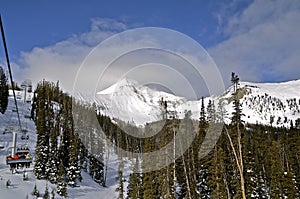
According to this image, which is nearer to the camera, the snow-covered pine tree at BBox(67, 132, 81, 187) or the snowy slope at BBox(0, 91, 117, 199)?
the snowy slope at BBox(0, 91, 117, 199)

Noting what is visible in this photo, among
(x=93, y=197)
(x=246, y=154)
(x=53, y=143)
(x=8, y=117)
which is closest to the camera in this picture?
(x=246, y=154)

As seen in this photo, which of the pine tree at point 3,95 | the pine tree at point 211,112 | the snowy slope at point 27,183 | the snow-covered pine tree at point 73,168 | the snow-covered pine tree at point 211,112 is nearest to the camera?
the snowy slope at point 27,183

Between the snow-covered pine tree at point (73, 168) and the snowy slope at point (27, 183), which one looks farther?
the snow-covered pine tree at point (73, 168)

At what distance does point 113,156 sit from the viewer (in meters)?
94.5

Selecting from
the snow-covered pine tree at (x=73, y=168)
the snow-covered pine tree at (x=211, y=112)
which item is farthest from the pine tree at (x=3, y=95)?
the snow-covered pine tree at (x=211, y=112)

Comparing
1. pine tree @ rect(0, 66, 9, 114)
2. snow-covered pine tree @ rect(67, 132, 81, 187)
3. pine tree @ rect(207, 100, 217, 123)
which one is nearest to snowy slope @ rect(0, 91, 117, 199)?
snow-covered pine tree @ rect(67, 132, 81, 187)

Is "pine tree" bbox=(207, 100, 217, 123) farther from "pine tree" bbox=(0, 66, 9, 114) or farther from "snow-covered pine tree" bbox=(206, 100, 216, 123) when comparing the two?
"pine tree" bbox=(0, 66, 9, 114)

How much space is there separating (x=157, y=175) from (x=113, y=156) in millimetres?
58205

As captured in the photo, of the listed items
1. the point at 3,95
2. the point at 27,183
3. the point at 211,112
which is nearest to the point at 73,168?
the point at 27,183

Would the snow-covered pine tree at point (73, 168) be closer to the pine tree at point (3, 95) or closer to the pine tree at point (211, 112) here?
the pine tree at point (211, 112)

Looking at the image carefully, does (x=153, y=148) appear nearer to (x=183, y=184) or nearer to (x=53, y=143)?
(x=183, y=184)

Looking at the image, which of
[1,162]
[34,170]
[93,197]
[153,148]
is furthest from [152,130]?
[1,162]

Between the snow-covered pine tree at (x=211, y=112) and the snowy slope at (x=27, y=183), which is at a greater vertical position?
the snow-covered pine tree at (x=211, y=112)

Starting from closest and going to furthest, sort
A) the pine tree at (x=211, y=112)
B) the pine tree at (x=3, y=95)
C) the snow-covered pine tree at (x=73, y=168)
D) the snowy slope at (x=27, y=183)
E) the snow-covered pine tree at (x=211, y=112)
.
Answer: the snowy slope at (x=27, y=183) → the snow-covered pine tree at (x=73, y=168) → the pine tree at (x=211, y=112) → the snow-covered pine tree at (x=211, y=112) → the pine tree at (x=3, y=95)
